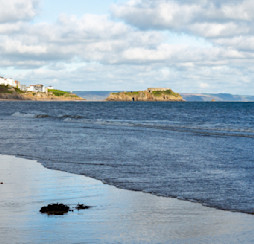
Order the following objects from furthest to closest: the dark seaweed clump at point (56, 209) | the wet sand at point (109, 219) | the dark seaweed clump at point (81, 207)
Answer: the dark seaweed clump at point (81, 207) < the dark seaweed clump at point (56, 209) < the wet sand at point (109, 219)

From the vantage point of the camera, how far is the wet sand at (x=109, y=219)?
693 centimetres

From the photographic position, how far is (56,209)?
28.5ft

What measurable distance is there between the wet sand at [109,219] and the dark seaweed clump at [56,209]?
158 millimetres

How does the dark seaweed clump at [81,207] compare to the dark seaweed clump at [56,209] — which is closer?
the dark seaweed clump at [56,209]

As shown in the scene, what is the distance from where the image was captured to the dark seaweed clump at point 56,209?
8.53 meters

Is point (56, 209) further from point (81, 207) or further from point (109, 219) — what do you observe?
point (109, 219)

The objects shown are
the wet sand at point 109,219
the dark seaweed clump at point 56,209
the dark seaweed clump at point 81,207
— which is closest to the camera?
the wet sand at point 109,219

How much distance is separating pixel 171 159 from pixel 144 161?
51.7 inches

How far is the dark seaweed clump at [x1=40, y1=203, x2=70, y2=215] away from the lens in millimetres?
8531

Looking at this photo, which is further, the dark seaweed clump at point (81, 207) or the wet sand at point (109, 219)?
the dark seaweed clump at point (81, 207)

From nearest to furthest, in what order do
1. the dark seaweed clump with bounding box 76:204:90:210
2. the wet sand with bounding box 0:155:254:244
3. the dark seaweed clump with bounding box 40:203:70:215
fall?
the wet sand with bounding box 0:155:254:244, the dark seaweed clump with bounding box 40:203:70:215, the dark seaweed clump with bounding box 76:204:90:210

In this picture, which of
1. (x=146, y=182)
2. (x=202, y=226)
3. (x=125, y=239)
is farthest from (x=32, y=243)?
(x=146, y=182)

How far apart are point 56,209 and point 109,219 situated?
1.31 metres

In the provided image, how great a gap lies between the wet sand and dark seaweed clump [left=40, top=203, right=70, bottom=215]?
0.16 metres
